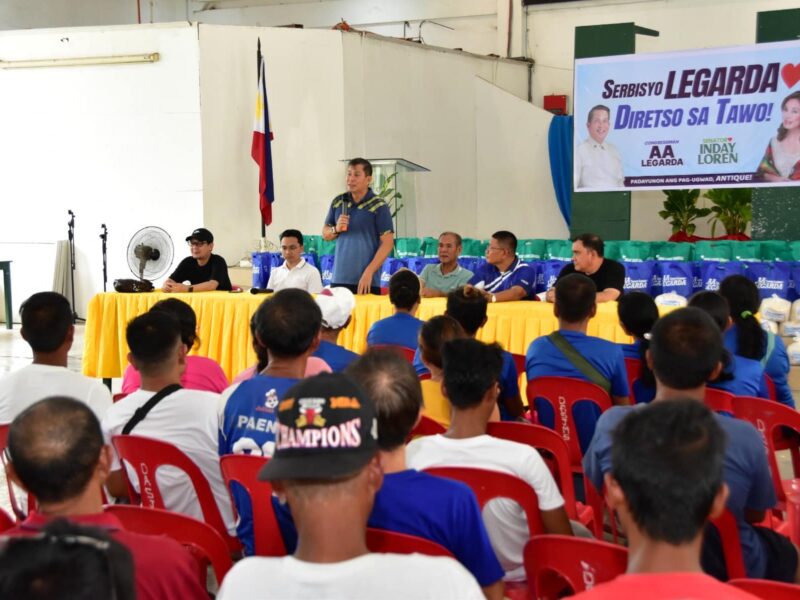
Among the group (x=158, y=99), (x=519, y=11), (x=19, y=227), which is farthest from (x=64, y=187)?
(x=519, y=11)

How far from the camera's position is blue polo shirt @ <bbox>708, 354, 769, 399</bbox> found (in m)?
3.31

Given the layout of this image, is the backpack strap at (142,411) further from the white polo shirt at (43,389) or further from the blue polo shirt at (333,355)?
the blue polo shirt at (333,355)

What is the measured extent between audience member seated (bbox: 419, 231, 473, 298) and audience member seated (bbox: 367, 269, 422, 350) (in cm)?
139

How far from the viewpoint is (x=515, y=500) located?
2236 mm

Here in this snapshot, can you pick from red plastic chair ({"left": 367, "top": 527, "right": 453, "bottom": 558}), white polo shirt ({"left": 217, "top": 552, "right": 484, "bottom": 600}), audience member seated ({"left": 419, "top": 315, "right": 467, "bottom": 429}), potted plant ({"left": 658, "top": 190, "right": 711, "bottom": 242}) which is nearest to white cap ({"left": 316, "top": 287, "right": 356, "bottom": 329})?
audience member seated ({"left": 419, "top": 315, "right": 467, "bottom": 429})

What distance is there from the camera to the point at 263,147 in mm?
10688

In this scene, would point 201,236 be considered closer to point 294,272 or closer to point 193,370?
point 294,272

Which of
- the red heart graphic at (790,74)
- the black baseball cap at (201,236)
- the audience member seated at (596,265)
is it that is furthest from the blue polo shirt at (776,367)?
the red heart graphic at (790,74)

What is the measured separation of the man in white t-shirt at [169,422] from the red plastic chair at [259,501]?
0.42 metres

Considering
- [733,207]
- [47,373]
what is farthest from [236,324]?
[733,207]

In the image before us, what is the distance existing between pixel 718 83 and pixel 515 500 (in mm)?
7618

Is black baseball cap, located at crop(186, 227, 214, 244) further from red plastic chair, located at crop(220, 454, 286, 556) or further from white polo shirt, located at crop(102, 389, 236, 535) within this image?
red plastic chair, located at crop(220, 454, 286, 556)

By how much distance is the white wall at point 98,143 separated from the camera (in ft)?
36.3

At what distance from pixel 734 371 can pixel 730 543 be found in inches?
50.0
